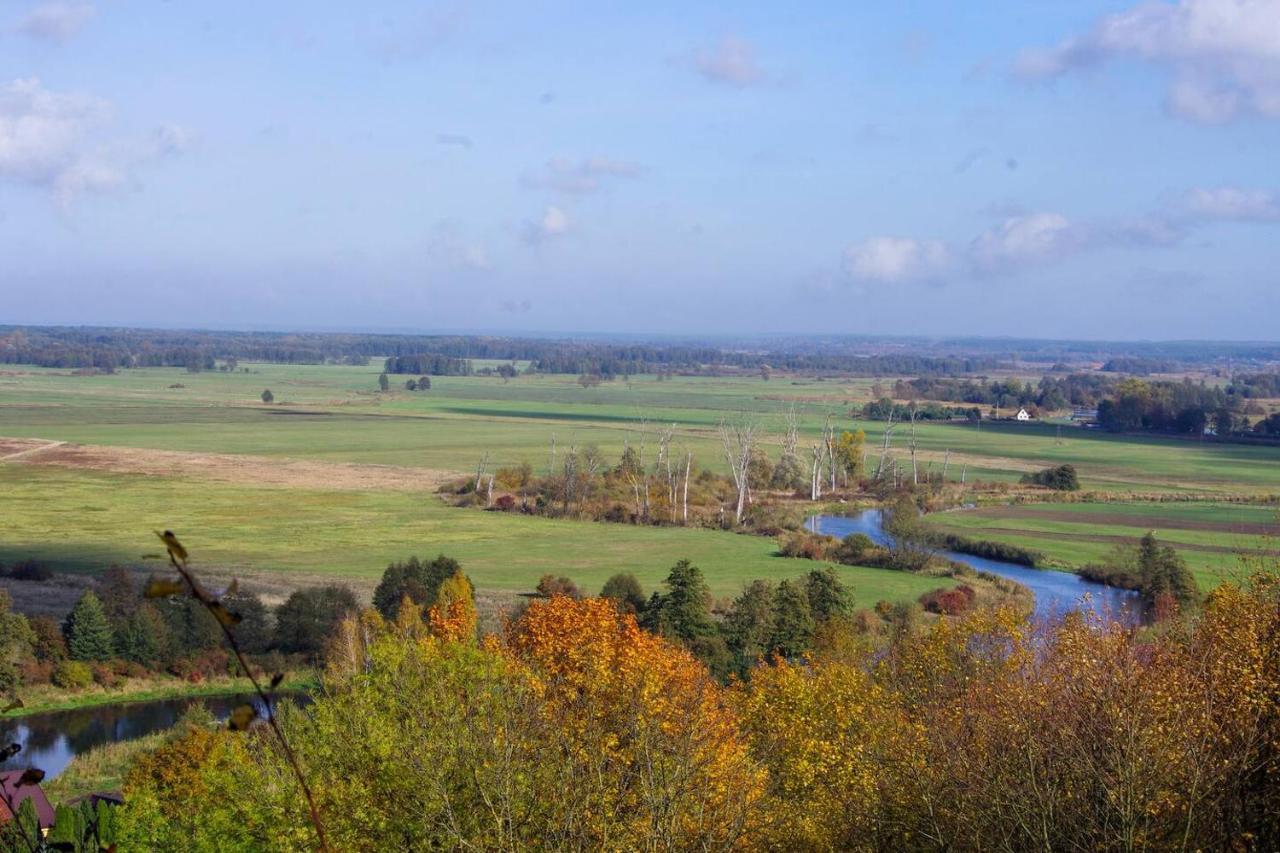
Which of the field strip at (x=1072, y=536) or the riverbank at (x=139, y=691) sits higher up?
the field strip at (x=1072, y=536)

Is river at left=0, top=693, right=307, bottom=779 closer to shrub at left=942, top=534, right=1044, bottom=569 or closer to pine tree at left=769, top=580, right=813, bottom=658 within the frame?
pine tree at left=769, top=580, right=813, bottom=658

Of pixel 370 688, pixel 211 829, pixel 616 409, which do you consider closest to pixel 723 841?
pixel 211 829

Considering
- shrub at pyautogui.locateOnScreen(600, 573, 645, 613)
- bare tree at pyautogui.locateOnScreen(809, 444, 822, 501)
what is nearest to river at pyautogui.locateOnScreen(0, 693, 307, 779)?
shrub at pyautogui.locateOnScreen(600, 573, 645, 613)

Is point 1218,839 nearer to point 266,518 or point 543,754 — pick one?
point 543,754

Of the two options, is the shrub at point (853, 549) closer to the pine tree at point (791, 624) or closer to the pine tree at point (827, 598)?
the pine tree at point (827, 598)

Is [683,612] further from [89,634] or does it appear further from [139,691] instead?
[89,634]

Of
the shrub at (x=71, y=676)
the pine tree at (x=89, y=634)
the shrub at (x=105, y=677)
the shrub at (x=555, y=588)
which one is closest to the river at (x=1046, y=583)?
the shrub at (x=555, y=588)

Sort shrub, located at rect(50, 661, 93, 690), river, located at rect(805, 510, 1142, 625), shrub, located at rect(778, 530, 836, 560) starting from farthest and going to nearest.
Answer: shrub, located at rect(778, 530, 836, 560) < river, located at rect(805, 510, 1142, 625) < shrub, located at rect(50, 661, 93, 690)
